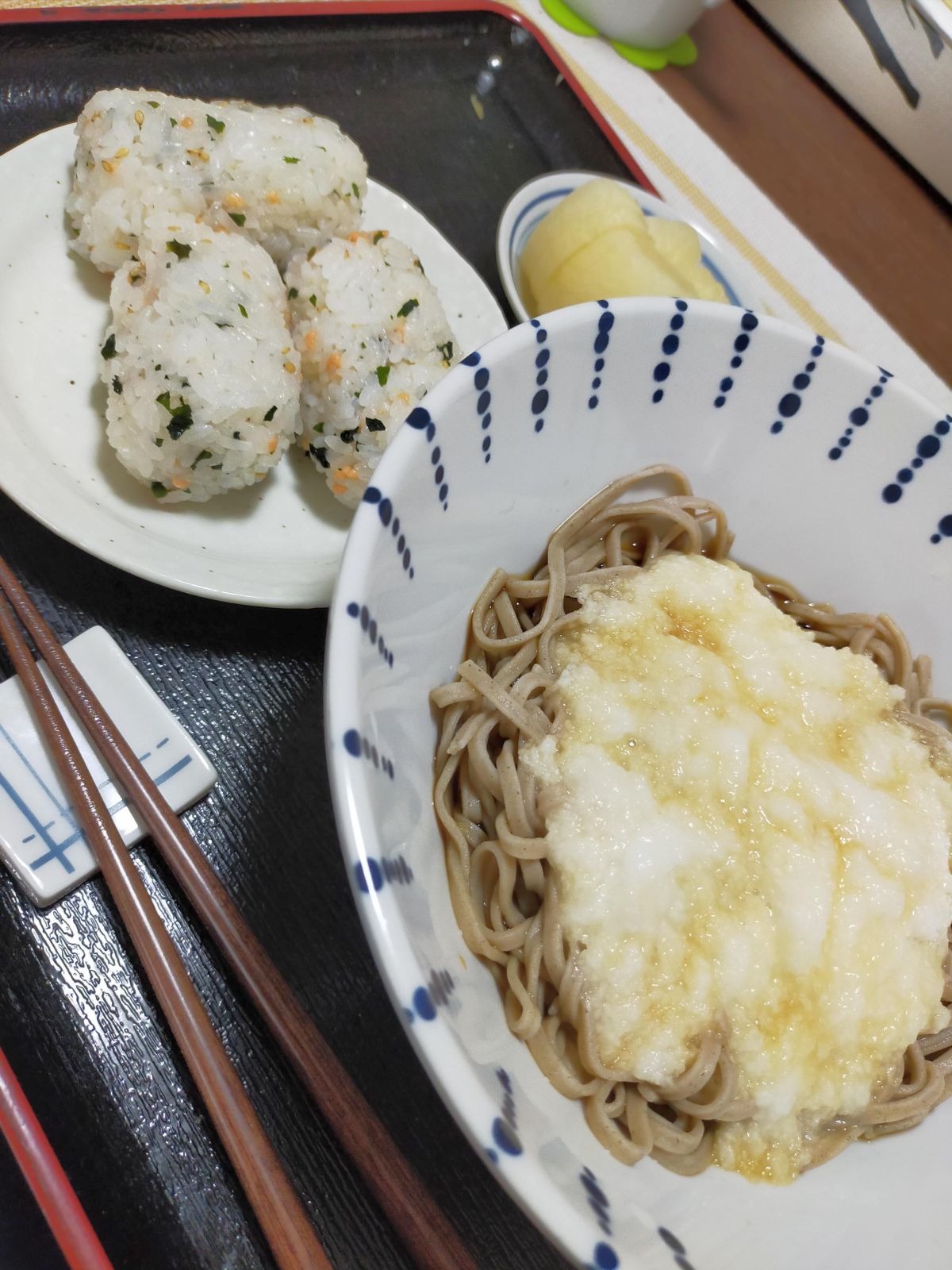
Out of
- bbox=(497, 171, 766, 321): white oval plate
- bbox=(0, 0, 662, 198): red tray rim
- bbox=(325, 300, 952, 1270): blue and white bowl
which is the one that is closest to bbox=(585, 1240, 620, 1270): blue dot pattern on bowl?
bbox=(325, 300, 952, 1270): blue and white bowl

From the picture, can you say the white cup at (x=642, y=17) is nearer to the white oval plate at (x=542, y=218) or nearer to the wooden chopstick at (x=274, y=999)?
the white oval plate at (x=542, y=218)

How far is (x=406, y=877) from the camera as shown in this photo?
27.6 inches

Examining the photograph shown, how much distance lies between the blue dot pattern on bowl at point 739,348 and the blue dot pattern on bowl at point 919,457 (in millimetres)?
236

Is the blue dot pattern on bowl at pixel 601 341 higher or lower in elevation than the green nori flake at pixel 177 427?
higher

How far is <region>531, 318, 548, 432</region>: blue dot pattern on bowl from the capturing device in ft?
2.78

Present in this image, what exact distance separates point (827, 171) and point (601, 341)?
162 centimetres

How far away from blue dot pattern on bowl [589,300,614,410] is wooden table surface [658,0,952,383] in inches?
52.2

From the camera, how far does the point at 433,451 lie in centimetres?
78

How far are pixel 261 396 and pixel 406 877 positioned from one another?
0.60 m

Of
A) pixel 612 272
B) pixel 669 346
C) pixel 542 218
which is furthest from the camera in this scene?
pixel 542 218

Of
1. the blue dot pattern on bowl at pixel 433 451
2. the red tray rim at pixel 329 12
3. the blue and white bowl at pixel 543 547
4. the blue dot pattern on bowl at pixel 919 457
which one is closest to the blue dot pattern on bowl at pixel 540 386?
the blue and white bowl at pixel 543 547

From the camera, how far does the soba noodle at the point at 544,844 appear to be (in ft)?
2.52

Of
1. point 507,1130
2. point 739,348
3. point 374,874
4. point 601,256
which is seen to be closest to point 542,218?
point 601,256

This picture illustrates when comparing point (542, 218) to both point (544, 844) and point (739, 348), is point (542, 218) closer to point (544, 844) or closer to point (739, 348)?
point (739, 348)
